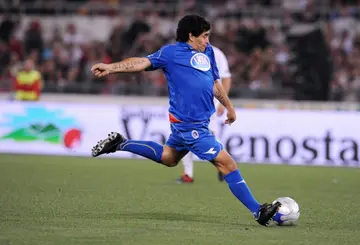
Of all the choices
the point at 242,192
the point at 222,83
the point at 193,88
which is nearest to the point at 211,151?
the point at 242,192

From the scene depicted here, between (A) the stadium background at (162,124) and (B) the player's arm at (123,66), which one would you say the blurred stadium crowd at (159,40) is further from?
(B) the player's arm at (123,66)

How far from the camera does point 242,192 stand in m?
9.29

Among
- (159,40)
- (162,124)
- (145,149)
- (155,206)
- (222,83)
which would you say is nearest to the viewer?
(145,149)

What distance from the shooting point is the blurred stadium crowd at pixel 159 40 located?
22.2 m

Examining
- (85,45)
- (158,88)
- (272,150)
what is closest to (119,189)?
(272,150)

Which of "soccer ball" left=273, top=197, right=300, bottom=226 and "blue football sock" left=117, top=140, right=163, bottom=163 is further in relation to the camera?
"blue football sock" left=117, top=140, right=163, bottom=163

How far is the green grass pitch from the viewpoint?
828cm

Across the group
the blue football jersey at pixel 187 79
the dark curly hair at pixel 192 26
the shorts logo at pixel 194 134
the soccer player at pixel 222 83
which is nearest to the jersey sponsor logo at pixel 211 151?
the shorts logo at pixel 194 134

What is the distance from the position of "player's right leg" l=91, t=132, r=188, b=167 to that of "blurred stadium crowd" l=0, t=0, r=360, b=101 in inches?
453

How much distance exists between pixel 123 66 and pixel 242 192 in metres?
Answer: 1.76

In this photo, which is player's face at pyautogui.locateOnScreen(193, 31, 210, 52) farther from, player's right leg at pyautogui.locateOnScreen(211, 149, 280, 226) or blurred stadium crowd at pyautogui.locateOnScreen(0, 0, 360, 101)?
blurred stadium crowd at pyautogui.locateOnScreen(0, 0, 360, 101)

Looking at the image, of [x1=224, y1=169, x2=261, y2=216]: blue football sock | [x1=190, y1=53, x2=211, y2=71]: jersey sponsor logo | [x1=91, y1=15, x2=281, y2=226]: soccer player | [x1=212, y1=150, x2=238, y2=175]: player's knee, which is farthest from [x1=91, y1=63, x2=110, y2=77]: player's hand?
[x1=224, y1=169, x2=261, y2=216]: blue football sock

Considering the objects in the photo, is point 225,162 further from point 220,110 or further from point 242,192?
point 220,110

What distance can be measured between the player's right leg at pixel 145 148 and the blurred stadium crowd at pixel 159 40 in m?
11.5
